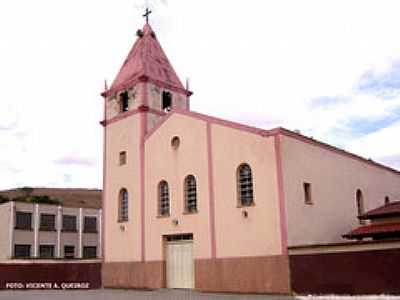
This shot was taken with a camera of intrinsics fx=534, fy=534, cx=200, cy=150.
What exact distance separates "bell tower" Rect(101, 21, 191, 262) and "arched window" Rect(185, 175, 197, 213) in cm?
285

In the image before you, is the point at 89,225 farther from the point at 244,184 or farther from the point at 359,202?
the point at 244,184

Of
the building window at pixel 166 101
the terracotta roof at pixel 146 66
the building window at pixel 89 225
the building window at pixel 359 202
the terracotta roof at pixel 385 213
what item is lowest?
the terracotta roof at pixel 385 213

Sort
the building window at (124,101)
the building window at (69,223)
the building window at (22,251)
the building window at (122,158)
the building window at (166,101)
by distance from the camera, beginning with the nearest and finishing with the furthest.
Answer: the building window at (122,158) < the building window at (166,101) < the building window at (124,101) < the building window at (22,251) < the building window at (69,223)

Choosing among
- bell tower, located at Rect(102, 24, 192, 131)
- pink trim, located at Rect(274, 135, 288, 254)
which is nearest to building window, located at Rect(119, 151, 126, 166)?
bell tower, located at Rect(102, 24, 192, 131)

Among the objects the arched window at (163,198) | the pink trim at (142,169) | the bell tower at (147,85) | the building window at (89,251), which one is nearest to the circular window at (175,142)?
the arched window at (163,198)

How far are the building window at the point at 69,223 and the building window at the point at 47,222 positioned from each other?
1.15 meters

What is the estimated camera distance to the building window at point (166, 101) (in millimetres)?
27938

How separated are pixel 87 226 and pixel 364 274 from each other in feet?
133

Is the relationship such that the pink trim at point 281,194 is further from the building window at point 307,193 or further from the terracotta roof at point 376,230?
the terracotta roof at point 376,230

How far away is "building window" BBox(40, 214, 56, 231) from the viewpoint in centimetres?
5000

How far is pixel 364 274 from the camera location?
17359mm

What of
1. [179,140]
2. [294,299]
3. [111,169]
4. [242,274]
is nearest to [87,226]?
[111,169]

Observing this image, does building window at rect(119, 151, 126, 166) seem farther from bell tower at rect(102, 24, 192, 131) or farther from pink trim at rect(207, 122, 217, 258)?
pink trim at rect(207, 122, 217, 258)

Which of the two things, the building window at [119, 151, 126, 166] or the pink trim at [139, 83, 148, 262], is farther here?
the building window at [119, 151, 126, 166]
